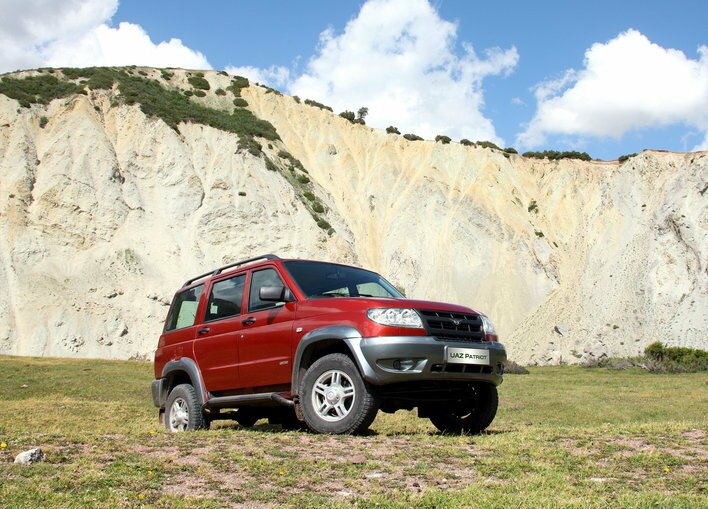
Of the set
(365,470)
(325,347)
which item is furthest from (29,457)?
(325,347)

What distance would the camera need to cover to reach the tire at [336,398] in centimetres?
733

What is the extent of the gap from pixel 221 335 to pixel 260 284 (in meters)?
0.90

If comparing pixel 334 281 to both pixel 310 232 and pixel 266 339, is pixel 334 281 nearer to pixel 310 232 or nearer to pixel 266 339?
pixel 266 339

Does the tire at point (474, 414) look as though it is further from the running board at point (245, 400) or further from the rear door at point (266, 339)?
the rear door at point (266, 339)

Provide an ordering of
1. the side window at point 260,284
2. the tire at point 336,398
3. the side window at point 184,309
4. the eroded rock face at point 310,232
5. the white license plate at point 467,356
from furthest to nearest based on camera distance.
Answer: the eroded rock face at point 310,232 → the side window at point 184,309 → the side window at point 260,284 → the white license plate at point 467,356 → the tire at point 336,398

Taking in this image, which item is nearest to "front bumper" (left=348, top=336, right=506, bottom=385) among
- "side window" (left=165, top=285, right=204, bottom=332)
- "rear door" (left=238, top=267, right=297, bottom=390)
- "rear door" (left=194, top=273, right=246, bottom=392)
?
"rear door" (left=238, top=267, right=297, bottom=390)

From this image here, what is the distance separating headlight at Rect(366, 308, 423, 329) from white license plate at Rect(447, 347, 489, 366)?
0.47 m

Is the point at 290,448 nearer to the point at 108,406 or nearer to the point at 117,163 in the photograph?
the point at 108,406

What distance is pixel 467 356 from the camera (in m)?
7.61

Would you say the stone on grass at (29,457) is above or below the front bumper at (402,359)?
below

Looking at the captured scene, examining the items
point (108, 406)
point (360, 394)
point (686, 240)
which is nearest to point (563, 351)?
point (686, 240)

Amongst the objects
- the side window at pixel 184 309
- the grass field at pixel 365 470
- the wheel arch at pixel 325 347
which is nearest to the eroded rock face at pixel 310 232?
the side window at pixel 184 309

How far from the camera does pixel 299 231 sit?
50.2 metres

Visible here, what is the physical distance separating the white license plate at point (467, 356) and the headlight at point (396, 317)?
0.47 metres
